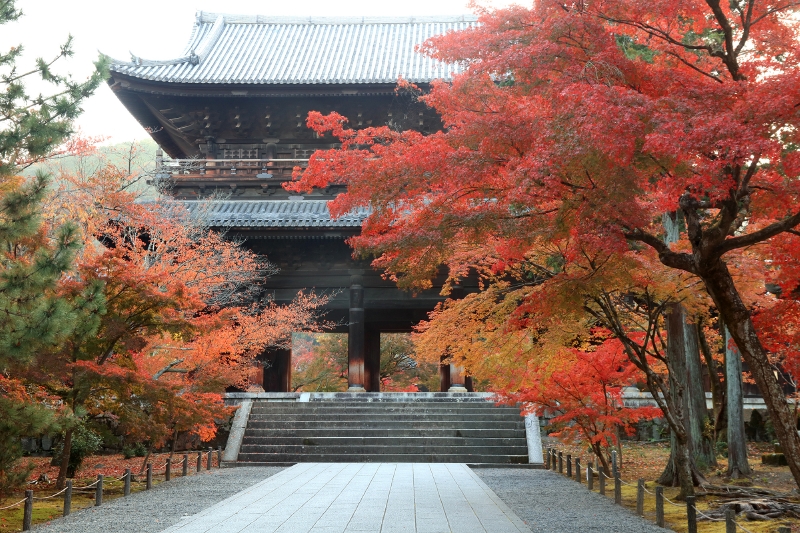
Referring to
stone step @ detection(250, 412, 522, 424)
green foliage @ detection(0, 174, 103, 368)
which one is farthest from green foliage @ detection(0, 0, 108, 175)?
stone step @ detection(250, 412, 522, 424)

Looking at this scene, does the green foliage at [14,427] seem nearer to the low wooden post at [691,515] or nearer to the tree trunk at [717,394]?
the low wooden post at [691,515]

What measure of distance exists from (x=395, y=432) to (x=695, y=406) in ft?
22.8

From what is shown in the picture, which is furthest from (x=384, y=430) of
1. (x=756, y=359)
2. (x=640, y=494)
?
(x=756, y=359)

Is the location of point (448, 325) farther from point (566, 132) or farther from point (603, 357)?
point (566, 132)

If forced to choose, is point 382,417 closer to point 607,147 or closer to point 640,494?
point 640,494

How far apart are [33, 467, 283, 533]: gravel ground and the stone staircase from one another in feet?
8.49

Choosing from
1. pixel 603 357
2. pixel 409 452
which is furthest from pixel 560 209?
pixel 409 452

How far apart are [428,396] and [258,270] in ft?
18.4

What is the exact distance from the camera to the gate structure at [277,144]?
63.7 ft

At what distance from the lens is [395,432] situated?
1692cm

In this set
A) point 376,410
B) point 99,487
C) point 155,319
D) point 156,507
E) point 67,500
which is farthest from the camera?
point 376,410

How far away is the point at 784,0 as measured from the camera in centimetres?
735

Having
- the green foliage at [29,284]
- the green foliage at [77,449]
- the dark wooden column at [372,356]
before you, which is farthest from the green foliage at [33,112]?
the dark wooden column at [372,356]

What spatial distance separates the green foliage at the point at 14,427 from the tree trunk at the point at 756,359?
7234 millimetres
